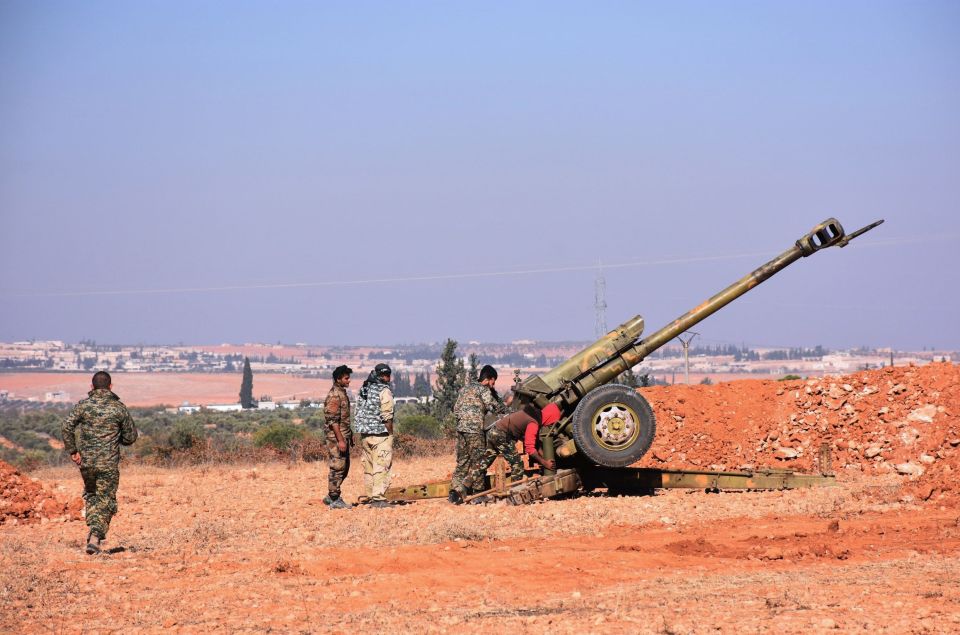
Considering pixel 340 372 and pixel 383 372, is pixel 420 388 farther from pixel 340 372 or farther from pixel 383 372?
pixel 383 372

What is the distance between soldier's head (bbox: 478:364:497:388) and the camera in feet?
52.3

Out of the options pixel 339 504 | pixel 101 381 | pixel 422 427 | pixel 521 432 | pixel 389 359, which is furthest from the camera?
pixel 389 359

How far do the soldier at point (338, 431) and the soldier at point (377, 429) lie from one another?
19 centimetres

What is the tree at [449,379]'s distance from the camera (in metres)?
40.7

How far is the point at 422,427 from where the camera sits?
34.4 metres

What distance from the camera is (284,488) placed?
1897 cm

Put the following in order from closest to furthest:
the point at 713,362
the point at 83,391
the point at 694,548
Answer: the point at 694,548 < the point at 83,391 < the point at 713,362

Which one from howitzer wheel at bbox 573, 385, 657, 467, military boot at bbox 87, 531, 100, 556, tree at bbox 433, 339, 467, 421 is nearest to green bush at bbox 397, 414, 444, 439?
tree at bbox 433, 339, 467, 421

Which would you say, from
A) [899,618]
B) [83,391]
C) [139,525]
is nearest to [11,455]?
[139,525]

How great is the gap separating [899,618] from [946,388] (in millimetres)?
12493

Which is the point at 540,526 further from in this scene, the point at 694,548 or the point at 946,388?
the point at 946,388

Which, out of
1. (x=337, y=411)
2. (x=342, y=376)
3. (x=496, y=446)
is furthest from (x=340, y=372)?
(x=496, y=446)

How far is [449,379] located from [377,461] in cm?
2557

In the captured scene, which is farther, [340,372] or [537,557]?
[340,372]
